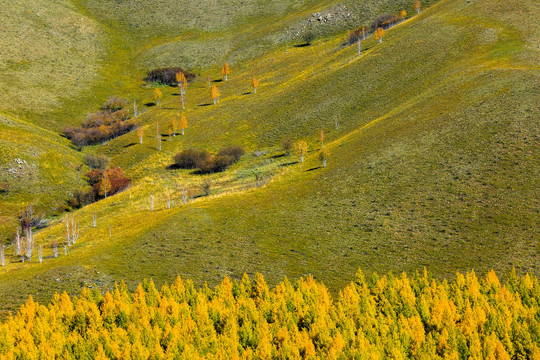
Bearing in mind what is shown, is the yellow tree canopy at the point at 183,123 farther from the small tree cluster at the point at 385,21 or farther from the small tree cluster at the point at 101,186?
the small tree cluster at the point at 385,21

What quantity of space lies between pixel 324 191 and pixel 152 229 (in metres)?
25.6

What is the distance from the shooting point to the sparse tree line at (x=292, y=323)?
35.4m

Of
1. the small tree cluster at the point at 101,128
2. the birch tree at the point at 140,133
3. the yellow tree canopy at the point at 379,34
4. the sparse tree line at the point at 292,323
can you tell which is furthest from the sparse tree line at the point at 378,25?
the sparse tree line at the point at 292,323

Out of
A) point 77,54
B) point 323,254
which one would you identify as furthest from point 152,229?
point 77,54

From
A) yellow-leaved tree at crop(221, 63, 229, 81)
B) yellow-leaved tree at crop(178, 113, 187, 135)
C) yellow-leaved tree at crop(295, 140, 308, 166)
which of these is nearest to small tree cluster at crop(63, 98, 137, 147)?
yellow-leaved tree at crop(178, 113, 187, 135)

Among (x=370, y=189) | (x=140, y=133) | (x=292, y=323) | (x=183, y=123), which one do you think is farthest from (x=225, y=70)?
(x=292, y=323)

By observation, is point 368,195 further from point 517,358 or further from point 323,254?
point 517,358

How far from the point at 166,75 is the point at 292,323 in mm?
160032

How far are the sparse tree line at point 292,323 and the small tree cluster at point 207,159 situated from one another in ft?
186

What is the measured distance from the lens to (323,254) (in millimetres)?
58375

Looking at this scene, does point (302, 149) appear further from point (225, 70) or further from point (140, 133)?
point (225, 70)

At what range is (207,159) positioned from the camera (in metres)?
106

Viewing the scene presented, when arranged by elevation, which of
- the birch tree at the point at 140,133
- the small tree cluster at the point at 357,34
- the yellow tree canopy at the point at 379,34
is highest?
the small tree cluster at the point at 357,34

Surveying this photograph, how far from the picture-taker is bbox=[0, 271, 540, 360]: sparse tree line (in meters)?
35.4
